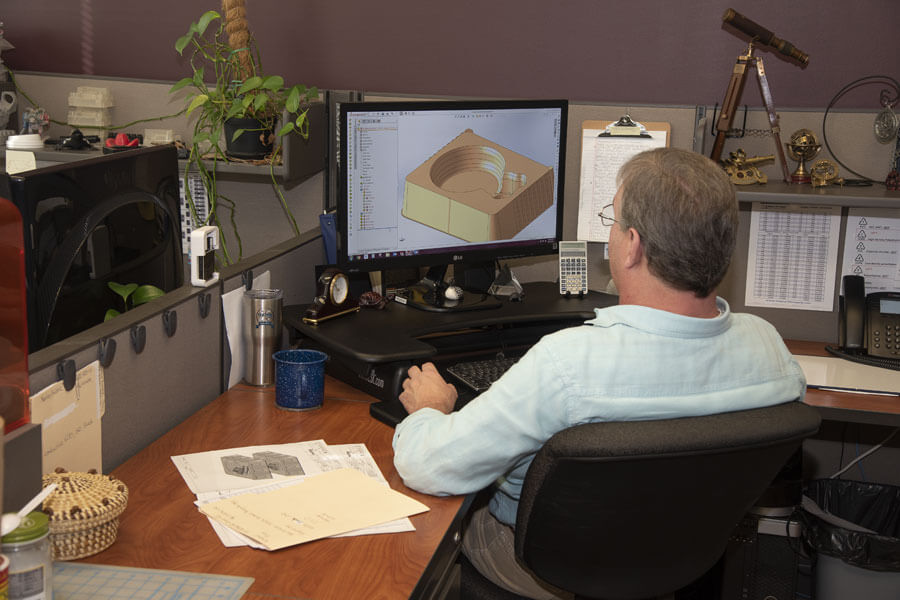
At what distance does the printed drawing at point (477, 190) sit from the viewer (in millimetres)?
2096

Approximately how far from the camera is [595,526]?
130 centimetres

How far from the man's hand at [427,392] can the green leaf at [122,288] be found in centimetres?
53

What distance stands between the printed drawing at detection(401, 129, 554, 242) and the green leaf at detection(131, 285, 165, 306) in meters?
0.59

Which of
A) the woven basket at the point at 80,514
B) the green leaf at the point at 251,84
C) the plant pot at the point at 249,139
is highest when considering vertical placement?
the green leaf at the point at 251,84

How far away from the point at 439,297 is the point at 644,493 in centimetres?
101

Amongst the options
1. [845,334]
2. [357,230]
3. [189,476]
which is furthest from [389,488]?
[845,334]

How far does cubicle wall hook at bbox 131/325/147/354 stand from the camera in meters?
1.50

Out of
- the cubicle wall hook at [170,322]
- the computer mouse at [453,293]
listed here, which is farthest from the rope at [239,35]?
the cubicle wall hook at [170,322]

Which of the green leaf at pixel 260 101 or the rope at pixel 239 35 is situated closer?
the green leaf at pixel 260 101

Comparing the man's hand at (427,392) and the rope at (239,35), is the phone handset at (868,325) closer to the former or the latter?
the man's hand at (427,392)

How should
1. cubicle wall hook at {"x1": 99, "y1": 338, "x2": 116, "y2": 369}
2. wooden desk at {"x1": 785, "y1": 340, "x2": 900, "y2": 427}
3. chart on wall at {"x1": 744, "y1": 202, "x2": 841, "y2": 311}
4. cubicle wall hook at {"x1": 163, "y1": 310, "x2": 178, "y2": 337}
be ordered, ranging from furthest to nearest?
chart on wall at {"x1": 744, "y1": 202, "x2": 841, "y2": 311}
wooden desk at {"x1": 785, "y1": 340, "x2": 900, "y2": 427}
cubicle wall hook at {"x1": 163, "y1": 310, "x2": 178, "y2": 337}
cubicle wall hook at {"x1": 99, "y1": 338, "x2": 116, "y2": 369}

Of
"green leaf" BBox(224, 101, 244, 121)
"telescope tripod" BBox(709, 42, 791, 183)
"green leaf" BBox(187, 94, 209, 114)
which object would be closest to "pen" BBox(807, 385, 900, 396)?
"telescope tripod" BBox(709, 42, 791, 183)

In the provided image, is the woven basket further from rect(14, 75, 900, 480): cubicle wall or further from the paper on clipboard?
the paper on clipboard

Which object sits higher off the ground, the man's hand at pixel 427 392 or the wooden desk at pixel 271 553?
the man's hand at pixel 427 392
